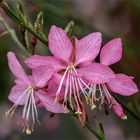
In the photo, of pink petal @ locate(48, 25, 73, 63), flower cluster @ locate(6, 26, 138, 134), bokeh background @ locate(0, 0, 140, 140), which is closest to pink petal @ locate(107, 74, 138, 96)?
flower cluster @ locate(6, 26, 138, 134)

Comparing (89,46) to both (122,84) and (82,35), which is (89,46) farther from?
(82,35)

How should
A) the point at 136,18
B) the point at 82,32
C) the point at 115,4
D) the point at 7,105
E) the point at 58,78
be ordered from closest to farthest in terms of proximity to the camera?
the point at 58,78
the point at 82,32
the point at 136,18
the point at 115,4
the point at 7,105

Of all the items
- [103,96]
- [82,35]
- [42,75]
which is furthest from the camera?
[82,35]

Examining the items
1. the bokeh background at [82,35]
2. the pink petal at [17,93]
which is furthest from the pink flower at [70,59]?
the bokeh background at [82,35]

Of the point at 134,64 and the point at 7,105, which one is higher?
the point at 134,64

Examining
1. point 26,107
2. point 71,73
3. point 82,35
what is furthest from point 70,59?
point 82,35

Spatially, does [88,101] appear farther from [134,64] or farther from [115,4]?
[115,4]

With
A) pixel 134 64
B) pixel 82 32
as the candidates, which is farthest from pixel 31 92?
pixel 134 64
